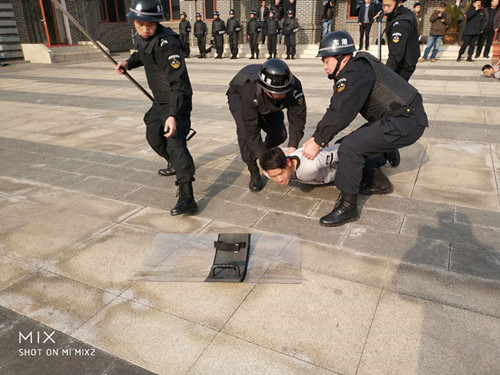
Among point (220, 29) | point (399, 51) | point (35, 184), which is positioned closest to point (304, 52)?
point (220, 29)

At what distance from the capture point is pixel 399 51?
18.3 feet

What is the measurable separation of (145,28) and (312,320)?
9.16 ft

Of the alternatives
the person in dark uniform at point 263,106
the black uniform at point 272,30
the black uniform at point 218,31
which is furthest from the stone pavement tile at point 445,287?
the black uniform at point 218,31

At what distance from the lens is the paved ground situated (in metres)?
2.21

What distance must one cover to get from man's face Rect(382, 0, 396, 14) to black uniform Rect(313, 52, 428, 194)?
8.54 ft

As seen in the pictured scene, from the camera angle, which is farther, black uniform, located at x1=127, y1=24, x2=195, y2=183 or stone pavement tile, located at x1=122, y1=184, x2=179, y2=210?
stone pavement tile, located at x1=122, y1=184, x2=179, y2=210

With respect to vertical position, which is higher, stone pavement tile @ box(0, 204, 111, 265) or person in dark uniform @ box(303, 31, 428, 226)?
person in dark uniform @ box(303, 31, 428, 226)

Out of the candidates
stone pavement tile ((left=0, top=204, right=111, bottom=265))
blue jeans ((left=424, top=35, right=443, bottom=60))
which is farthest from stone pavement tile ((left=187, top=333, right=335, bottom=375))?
blue jeans ((left=424, top=35, right=443, bottom=60))

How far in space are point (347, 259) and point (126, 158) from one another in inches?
144

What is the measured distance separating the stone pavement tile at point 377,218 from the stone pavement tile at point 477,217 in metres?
0.53

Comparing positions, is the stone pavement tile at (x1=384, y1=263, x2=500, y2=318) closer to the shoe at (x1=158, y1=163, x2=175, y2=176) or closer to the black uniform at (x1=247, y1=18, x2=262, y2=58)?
the shoe at (x1=158, y1=163, x2=175, y2=176)

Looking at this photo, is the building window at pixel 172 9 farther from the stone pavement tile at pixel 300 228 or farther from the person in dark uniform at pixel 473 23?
the stone pavement tile at pixel 300 228

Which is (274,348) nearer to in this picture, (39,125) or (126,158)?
(126,158)

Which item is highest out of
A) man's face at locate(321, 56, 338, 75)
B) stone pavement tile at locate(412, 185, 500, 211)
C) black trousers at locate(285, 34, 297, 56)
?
man's face at locate(321, 56, 338, 75)
